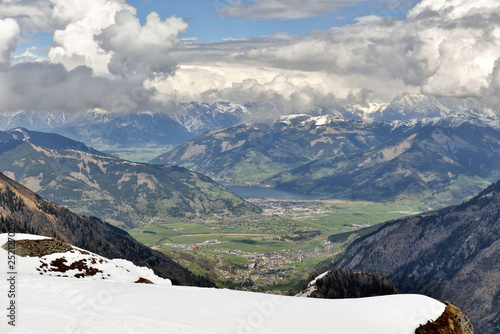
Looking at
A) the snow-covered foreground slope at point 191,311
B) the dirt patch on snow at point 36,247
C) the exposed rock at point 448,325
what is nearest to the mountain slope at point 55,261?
the dirt patch on snow at point 36,247

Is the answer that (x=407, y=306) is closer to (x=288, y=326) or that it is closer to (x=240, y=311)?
(x=288, y=326)

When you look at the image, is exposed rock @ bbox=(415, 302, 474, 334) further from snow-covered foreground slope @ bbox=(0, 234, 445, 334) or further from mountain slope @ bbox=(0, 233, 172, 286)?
mountain slope @ bbox=(0, 233, 172, 286)

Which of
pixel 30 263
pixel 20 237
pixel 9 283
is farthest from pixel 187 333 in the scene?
pixel 20 237

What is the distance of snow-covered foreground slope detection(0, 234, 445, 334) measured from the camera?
4700cm

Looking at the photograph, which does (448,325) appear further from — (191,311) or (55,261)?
(55,261)

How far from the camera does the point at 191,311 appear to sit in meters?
53.0

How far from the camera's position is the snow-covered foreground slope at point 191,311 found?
47000 mm

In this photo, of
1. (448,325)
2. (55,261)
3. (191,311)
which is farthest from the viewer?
(55,261)

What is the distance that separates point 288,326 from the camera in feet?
166

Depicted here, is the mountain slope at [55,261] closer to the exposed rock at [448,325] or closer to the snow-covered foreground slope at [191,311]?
the snow-covered foreground slope at [191,311]

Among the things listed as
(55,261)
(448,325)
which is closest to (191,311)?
(448,325)

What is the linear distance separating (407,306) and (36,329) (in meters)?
45.2

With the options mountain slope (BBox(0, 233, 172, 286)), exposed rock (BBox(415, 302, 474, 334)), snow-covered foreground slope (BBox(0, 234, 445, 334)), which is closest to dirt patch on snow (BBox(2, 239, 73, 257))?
mountain slope (BBox(0, 233, 172, 286))

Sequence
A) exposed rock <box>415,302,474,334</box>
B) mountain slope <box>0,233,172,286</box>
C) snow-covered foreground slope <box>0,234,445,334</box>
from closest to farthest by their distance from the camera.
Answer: snow-covered foreground slope <box>0,234,445,334</box> < exposed rock <box>415,302,474,334</box> < mountain slope <box>0,233,172,286</box>
